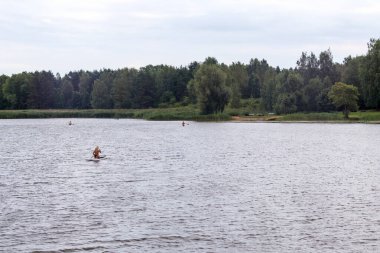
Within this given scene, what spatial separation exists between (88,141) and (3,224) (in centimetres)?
6533

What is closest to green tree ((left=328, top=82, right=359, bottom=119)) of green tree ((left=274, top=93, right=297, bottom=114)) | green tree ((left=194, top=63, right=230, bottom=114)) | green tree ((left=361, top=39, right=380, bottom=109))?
green tree ((left=361, top=39, right=380, bottom=109))

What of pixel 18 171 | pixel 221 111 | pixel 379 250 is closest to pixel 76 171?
pixel 18 171

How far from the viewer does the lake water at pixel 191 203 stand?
26.7 metres

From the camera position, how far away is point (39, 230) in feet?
94.4

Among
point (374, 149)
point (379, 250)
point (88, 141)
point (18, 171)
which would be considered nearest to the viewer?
point (379, 250)

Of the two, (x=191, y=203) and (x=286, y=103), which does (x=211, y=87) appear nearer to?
(x=286, y=103)

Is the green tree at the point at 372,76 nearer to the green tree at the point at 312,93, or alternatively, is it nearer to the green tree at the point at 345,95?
the green tree at the point at 345,95

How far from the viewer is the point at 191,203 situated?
35625 millimetres

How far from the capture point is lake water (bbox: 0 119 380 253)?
2667cm

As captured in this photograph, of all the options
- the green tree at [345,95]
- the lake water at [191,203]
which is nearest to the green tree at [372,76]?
the green tree at [345,95]

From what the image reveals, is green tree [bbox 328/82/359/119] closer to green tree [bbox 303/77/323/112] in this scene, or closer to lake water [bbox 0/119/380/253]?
green tree [bbox 303/77/323/112]

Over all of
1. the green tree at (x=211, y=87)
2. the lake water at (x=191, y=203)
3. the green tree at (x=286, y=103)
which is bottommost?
the lake water at (x=191, y=203)

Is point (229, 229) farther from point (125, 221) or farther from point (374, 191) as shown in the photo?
point (374, 191)

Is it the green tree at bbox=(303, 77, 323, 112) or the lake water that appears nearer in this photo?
the lake water
